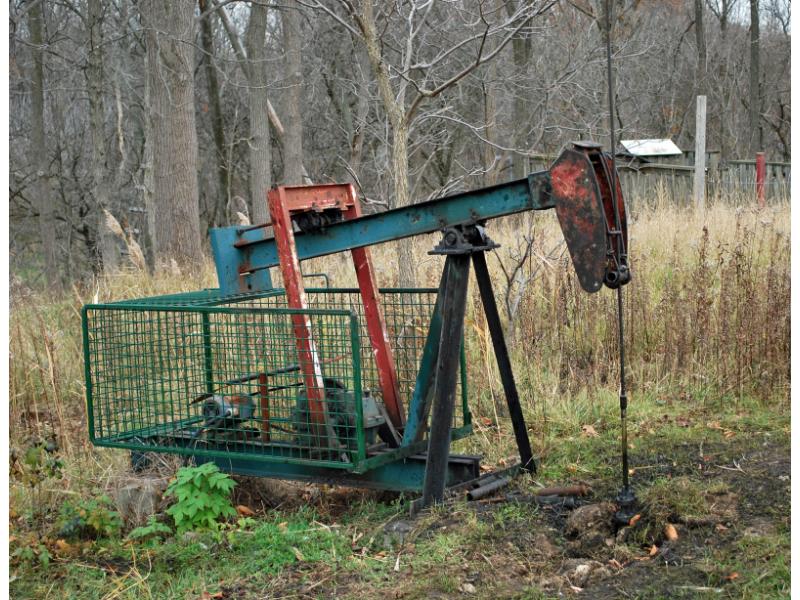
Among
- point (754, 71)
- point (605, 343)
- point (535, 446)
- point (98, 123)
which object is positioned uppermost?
point (754, 71)

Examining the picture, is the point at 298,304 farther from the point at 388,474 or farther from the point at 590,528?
the point at 590,528

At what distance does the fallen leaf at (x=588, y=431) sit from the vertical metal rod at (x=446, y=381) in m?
1.58

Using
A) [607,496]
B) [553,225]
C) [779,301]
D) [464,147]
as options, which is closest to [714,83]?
[464,147]

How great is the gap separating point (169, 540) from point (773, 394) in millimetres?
4231

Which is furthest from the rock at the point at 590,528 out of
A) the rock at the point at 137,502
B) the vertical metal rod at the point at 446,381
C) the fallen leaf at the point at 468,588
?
the rock at the point at 137,502

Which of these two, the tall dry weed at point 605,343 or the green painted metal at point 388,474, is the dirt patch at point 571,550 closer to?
the green painted metal at point 388,474

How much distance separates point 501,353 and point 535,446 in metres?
1.05

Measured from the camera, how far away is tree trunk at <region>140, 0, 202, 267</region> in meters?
12.6

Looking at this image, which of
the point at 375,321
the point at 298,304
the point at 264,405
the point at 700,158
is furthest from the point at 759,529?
the point at 700,158

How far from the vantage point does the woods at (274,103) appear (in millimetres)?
12938

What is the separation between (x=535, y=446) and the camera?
570 centimetres

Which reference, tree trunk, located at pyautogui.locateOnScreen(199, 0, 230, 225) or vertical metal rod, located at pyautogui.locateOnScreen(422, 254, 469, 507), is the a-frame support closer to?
vertical metal rod, located at pyautogui.locateOnScreen(422, 254, 469, 507)

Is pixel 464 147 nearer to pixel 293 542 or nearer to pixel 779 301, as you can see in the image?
pixel 779 301

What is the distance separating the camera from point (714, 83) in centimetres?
2847
